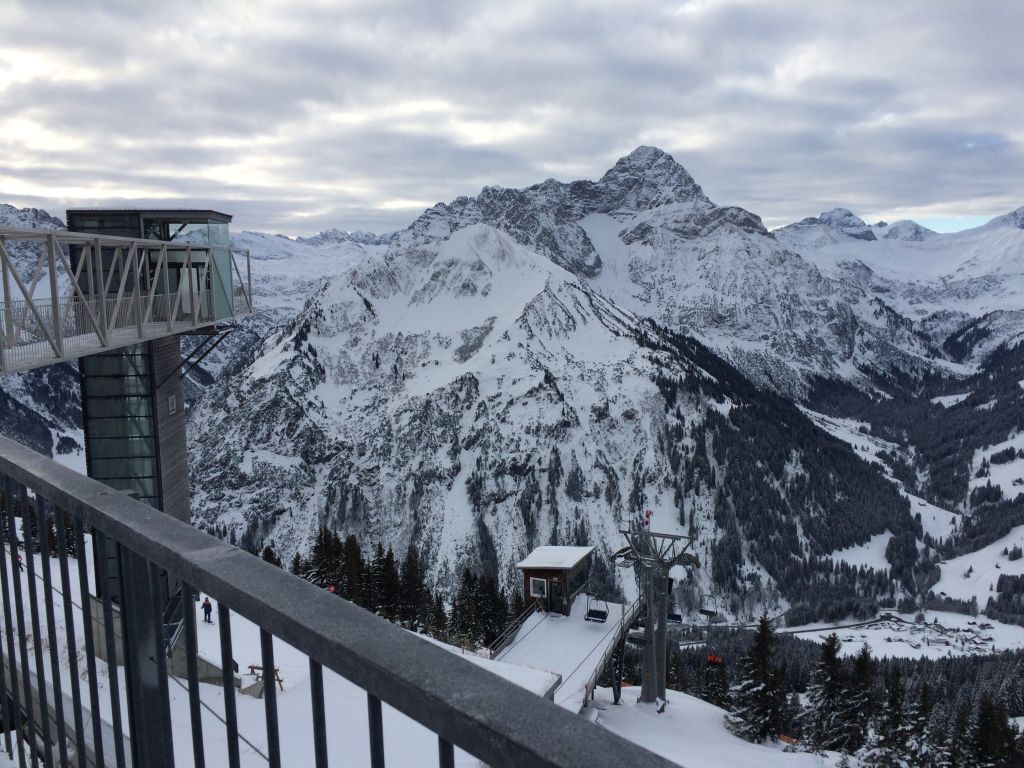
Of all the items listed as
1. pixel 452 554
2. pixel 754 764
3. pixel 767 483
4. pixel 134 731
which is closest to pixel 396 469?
pixel 452 554

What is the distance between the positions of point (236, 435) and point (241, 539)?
38.7 meters

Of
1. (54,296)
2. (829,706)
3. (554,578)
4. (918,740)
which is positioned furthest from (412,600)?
(54,296)

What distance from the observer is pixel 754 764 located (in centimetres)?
2983

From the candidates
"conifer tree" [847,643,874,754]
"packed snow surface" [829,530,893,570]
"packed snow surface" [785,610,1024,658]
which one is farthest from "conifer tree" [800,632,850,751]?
"packed snow surface" [829,530,893,570]

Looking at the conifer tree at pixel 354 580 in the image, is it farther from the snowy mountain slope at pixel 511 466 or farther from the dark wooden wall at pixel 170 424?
the snowy mountain slope at pixel 511 466

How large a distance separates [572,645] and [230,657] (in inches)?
1460

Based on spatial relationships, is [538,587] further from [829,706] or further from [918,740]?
[918,740]

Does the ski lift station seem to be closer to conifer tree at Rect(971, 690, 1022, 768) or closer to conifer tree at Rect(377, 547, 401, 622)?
conifer tree at Rect(377, 547, 401, 622)

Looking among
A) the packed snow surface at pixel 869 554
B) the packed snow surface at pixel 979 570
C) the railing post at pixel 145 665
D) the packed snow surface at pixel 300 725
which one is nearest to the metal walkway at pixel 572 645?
the packed snow surface at pixel 300 725

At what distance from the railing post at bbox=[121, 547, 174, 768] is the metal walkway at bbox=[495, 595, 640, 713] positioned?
92.7ft

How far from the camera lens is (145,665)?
3.45 metres

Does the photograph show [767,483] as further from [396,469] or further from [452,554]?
[396,469]

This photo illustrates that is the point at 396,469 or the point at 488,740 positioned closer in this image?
the point at 488,740

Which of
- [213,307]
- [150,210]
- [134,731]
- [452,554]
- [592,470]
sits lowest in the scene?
[452,554]
